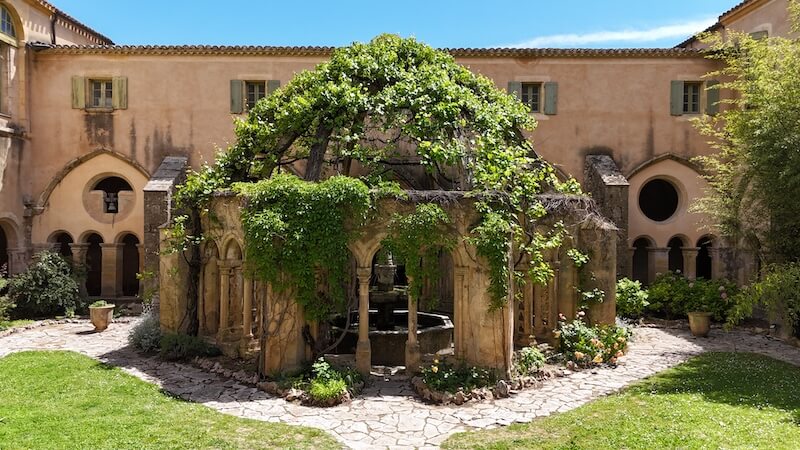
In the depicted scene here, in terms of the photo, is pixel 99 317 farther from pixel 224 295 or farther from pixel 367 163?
pixel 367 163

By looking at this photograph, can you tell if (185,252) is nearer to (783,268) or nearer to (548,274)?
(548,274)

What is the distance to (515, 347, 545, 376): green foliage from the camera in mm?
10144

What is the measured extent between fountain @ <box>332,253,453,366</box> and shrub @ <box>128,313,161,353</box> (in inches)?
158

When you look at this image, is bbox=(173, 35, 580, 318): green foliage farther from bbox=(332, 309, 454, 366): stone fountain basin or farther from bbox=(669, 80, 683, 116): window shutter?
bbox=(669, 80, 683, 116): window shutter

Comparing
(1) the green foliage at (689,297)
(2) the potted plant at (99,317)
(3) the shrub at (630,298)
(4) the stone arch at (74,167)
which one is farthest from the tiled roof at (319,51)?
(2) the potted plant at (99,317)

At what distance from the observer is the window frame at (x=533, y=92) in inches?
767

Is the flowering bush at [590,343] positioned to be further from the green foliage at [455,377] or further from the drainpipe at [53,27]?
the drainpipe at [53,27]

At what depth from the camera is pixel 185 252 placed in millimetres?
12055

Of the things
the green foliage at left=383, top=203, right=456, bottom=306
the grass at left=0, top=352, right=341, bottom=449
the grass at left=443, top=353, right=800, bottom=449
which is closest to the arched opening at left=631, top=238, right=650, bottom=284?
the grass at left=443, top=353, right=800, bottom=449

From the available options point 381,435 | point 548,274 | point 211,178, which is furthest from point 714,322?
point 211,178

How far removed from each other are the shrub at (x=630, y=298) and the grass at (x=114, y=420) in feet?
36.4

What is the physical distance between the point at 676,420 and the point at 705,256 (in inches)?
598

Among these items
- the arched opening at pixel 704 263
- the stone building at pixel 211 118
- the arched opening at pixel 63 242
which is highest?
the stone building at pixel 211 118

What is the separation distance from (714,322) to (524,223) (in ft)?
31.2
